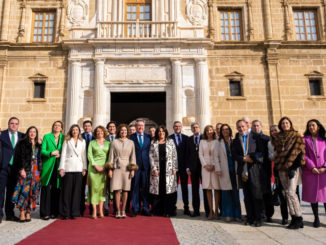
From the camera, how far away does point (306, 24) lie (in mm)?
13578

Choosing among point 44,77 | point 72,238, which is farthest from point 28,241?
point 44,77

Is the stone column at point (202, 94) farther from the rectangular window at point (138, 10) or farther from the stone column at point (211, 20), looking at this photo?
the rectangular window at point (138, 10)

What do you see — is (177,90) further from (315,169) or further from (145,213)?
(315,169)

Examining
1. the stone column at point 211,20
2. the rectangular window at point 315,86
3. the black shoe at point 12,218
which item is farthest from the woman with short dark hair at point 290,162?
the rectangular window at point 315,86

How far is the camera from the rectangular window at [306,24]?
13.4m

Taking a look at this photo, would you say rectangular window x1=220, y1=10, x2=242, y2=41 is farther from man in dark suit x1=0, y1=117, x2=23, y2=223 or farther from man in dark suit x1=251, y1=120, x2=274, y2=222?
man in dark suit x1=0, y1=117, x2=23, y2=223

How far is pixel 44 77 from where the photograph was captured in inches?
484

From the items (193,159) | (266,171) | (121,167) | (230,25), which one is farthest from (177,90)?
(266,171)

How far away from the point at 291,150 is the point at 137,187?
312 centimetres

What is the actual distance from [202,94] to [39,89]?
7.88 m

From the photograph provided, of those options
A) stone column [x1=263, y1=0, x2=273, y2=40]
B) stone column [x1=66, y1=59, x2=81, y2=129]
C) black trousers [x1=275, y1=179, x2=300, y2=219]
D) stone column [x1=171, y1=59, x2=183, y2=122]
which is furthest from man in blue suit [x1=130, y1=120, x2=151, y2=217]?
stone column [x1=263, y1=0, x2=273, y2=40]

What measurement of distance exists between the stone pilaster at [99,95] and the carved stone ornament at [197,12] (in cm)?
501

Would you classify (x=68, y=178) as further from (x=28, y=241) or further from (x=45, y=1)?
(x=45, y=1)

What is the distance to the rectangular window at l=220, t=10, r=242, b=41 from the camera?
43.7 ft
